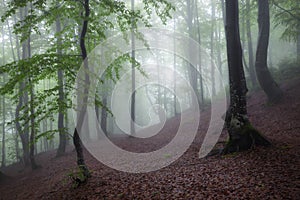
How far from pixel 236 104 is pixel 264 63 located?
245 inches

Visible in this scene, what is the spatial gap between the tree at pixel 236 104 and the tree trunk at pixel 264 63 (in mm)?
5380

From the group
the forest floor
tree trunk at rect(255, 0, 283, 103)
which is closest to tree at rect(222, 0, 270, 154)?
the forest floor

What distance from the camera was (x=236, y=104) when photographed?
8.02m

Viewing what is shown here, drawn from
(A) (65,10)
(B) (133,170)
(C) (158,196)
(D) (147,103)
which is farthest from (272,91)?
(D) (147,103)

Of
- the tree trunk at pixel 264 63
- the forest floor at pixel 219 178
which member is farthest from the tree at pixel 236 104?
the tree trunk at pixel 264 63

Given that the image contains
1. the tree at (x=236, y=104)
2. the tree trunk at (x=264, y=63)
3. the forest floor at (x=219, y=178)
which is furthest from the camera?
the tree trunk at (x=264, y=63)

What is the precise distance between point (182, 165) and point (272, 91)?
805 centimetres

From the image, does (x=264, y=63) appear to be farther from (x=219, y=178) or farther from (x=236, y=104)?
(x=219, y=178)

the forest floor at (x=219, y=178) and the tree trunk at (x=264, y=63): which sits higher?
the tree trunk at (x=264, y=63)

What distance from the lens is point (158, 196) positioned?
5.78 metres

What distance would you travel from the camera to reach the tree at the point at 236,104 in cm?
757

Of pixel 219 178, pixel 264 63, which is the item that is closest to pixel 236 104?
pixel 219 178

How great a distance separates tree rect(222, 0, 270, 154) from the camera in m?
7.57

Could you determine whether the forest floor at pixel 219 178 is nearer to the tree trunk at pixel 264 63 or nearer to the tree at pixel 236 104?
the tree at pixel 236 104
